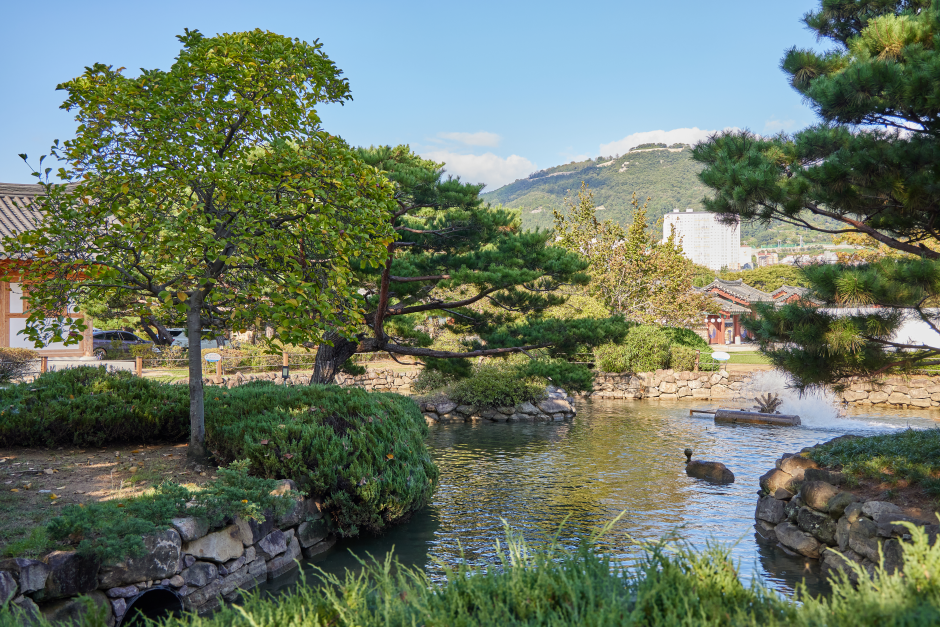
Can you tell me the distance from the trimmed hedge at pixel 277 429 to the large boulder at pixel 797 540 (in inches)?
167

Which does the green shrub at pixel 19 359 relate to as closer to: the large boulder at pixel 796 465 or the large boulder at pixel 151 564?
the large boulder at pixel 151 564

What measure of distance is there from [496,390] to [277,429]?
1129 cm

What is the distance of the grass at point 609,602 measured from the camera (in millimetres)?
2809

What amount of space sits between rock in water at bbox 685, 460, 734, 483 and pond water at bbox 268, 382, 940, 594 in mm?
167

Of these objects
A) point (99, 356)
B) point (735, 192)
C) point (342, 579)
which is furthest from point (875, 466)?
point (99, 356)

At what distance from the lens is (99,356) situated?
22.8 metres

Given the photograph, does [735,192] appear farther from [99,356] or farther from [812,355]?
[99,356]

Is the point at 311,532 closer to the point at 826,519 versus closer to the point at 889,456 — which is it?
the point at 826,519

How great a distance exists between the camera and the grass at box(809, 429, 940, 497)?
21.9 ft

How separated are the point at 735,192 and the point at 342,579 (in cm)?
580

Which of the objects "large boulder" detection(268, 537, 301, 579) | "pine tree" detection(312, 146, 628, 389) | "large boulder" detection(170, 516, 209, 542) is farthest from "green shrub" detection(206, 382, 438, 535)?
"pine tree" detection(312, 146, 628, 389)

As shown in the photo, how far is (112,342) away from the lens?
2370 cm

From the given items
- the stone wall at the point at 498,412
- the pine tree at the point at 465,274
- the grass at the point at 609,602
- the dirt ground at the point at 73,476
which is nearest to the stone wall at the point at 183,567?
the dirt ground at the point at 73,476

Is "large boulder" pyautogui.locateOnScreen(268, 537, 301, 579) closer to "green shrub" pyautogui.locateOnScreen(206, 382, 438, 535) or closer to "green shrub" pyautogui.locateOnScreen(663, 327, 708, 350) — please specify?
"green shrub" pyautogui.locateOnScreen(206, 382, 438, 535)
